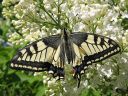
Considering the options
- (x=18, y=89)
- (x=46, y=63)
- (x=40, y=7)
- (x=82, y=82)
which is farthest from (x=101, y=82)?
(x=18, y=89)

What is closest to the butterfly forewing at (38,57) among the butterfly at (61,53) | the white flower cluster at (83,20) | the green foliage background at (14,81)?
the butterfly at (61,53)

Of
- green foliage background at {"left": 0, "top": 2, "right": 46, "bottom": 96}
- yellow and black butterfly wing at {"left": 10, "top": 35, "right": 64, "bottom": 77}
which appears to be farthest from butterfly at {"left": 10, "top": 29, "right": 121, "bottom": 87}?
green foliage background at {"left": 0, "top": 2, "right": 46, "bottom": 96}

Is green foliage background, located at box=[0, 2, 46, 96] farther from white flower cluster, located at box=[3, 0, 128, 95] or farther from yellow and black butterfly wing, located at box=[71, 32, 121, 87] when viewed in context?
yellow and black butterfly wing, located at box=[71, 32, 121, 87]

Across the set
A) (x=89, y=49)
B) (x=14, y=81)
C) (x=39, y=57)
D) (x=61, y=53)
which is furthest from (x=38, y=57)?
(x=14, y=81)

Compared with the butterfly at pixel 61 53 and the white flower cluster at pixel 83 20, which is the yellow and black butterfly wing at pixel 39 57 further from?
the white flower cluster at pixel 83 20

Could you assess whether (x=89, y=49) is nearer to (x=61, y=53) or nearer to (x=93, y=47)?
(x=93, y=47)
